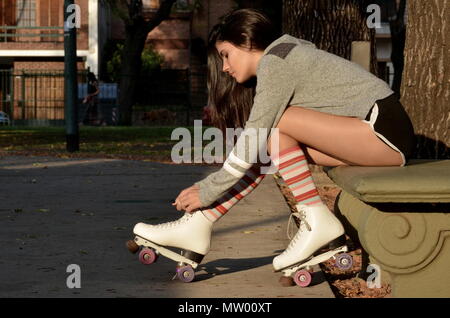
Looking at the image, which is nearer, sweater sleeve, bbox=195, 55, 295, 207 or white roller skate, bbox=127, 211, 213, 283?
sweater sleeve, bbox=195, 55, 295, 207

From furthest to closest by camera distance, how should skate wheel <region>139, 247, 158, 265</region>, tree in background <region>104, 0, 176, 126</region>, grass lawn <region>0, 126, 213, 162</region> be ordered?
tree in background <region>104, 0, 176, 126</region>
grass lawn <region>0, 126, 213, 162</region>
skate wheel <region>139, 247, 158, 265</region>

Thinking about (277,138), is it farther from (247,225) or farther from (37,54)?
(37,54)

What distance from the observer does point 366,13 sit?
9.73m

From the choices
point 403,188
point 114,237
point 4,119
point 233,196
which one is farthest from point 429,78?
point 4,119

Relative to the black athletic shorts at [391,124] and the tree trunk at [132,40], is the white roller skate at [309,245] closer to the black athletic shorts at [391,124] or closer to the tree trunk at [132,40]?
the black athletic shorts at [391,124]

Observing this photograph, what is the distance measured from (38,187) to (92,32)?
1031 inches

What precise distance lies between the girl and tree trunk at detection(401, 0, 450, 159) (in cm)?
150

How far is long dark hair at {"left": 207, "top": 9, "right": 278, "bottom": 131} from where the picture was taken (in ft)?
14.6

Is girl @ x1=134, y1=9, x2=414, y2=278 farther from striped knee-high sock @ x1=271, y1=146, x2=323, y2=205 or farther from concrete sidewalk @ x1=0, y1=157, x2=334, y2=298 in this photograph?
concrete sidewalk @ x1=0, y1=157, x2=334, y2=298

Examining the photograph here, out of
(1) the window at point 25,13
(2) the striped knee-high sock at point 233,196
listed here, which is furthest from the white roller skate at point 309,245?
(1) the window at point 25,13

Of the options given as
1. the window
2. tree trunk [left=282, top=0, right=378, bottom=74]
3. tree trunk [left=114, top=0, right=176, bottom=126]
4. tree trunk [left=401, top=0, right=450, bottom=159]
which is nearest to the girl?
tree trunk [left=401, top=0, right=450, bottom=159]

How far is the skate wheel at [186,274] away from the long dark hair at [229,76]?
2.78 ft

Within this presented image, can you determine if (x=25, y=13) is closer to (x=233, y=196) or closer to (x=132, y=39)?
(x=132, y=39)
